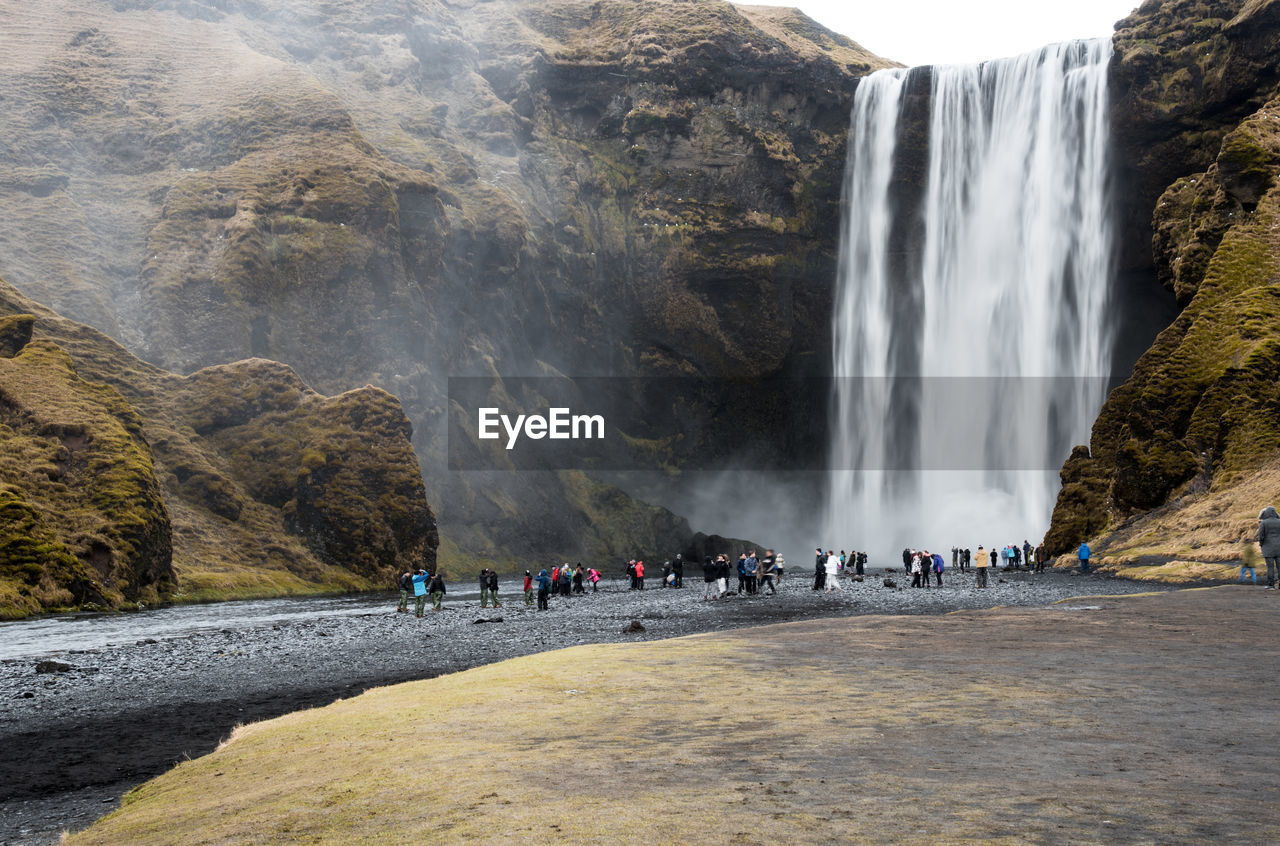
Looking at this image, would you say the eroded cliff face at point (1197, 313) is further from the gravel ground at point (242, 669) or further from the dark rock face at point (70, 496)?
the dark rock face at point (70, 496)

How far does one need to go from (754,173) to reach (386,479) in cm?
4811

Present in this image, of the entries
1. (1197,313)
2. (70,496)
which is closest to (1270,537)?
(1197,313)

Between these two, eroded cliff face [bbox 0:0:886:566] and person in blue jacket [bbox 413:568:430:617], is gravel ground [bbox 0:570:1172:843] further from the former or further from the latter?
eroded cliff face [bbox 0:0:886:566]

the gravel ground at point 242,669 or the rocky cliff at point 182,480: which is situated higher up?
the rocky cliff at point 182,480

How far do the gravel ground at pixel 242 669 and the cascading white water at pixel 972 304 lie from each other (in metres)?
37.9

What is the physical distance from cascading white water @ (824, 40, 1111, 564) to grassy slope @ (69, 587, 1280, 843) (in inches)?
2604

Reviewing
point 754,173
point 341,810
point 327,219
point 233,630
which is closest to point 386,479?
point 327,219

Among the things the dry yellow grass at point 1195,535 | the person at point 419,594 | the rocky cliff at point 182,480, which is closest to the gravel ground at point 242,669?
the person at point 419,594

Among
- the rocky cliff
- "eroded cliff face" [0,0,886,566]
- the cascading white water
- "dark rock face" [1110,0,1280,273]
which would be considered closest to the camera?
the rocky cliff

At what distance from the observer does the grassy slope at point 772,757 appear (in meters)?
6.38

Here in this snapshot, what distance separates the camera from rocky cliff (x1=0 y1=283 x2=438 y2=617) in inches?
1886

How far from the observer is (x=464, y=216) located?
104 m

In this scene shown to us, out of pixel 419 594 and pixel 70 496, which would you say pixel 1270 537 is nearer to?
pixel 419 594

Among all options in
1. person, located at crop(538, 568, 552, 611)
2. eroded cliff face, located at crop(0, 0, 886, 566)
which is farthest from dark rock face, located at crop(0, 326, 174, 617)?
eroded cliff face, located at crop(0, 0, 886, 566)
